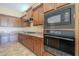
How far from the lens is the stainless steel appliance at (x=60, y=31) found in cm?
119

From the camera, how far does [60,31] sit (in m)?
1.33

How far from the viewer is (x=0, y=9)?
57.1 inches

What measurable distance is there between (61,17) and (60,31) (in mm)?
182

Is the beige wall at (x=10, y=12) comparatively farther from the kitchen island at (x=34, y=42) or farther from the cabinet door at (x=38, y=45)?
the cabinet door at (x=38, y=45)

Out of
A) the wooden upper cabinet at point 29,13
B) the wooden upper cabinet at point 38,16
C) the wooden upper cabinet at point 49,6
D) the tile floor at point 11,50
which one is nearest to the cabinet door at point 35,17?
the wooden upper cabinet at point 38,16

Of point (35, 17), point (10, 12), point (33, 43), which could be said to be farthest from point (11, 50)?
point (35, 17)

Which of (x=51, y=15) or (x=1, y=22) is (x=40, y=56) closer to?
(x=51, y=15)

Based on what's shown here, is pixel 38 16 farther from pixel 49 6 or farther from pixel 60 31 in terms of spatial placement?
pixel 60 31

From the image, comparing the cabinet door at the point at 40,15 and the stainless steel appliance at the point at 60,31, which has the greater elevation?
the cabinet door at the point at 40,15

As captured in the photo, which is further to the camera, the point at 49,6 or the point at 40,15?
the point at 40,15

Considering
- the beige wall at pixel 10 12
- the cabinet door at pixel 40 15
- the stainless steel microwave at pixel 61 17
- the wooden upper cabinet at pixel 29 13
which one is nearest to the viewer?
the stainless steel microwave at pixel 61 17

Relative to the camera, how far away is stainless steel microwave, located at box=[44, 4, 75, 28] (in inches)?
46.4

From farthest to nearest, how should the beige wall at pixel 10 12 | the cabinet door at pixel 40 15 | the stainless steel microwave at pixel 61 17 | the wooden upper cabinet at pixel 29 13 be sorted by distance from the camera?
the cabinet door at pixel 40 15, the wooden upper cabinet at pixel 29 13, the beige wall at pixel 10 12, the stainless steel microwave at pixel 61 17

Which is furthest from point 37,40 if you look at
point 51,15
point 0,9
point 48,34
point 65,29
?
point 0,9
